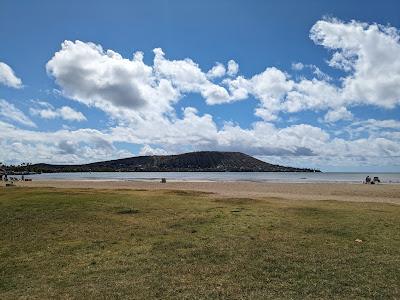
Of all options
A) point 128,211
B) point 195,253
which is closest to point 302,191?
point 128,211

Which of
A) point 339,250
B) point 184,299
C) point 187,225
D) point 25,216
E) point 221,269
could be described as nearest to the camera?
point 184,299

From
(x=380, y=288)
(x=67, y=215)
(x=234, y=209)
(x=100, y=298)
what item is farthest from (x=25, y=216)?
(x=380, y=288)

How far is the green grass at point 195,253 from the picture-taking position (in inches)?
511

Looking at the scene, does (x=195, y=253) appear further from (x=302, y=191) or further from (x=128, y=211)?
(x=302, y=191)

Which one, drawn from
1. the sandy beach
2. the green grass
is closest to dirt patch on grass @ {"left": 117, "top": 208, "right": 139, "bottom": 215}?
the green grass

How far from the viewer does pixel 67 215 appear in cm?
2627

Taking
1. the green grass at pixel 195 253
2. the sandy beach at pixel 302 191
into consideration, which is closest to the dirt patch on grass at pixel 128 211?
the green grass at pixel 195 253

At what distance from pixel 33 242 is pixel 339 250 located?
46.2 ft

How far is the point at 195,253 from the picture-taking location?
1734 centimetres

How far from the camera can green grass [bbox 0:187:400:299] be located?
12977 mm

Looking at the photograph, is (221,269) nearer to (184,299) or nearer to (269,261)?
(269,261)

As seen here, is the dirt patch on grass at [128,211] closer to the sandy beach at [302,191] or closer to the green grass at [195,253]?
the green grass at [195,253]

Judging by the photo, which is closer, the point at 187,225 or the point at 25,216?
the point at 187,225

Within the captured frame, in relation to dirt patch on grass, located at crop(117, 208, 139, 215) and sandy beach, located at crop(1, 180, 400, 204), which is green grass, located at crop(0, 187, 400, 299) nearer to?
dirt patch on grass, located at crop(117, 208, 139, 215)
